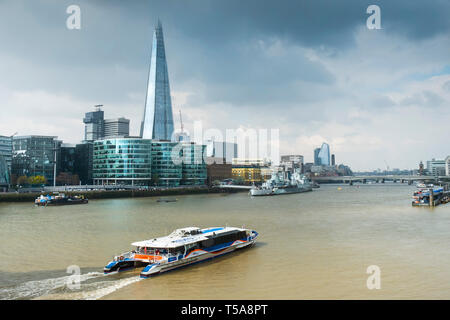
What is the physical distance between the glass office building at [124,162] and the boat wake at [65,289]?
330 ft

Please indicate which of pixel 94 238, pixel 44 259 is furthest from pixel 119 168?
pixel 44 259

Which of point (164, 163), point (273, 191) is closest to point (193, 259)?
point (273, 191)

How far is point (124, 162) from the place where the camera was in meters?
118

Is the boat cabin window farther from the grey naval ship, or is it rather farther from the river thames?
the grey naval ship

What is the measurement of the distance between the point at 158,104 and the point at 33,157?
181ft

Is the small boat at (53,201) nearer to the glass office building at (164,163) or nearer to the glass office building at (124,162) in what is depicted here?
the glass office building at (124,162)

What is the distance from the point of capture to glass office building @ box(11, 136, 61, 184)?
4729 inches

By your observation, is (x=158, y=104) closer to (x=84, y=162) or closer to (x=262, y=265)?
(x=84, y=162)

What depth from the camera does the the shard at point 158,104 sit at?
159 metres

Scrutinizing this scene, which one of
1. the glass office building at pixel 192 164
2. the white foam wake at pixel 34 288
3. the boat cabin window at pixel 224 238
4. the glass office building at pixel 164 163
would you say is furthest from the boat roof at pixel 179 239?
the glass office building at pixel 192 164

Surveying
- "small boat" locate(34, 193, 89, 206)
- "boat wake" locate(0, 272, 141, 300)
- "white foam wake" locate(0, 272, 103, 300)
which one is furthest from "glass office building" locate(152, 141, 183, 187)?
"white foam wake" locate(0, 272, 103, 300)

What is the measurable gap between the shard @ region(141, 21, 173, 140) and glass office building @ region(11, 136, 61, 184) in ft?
140

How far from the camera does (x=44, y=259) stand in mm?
22797
